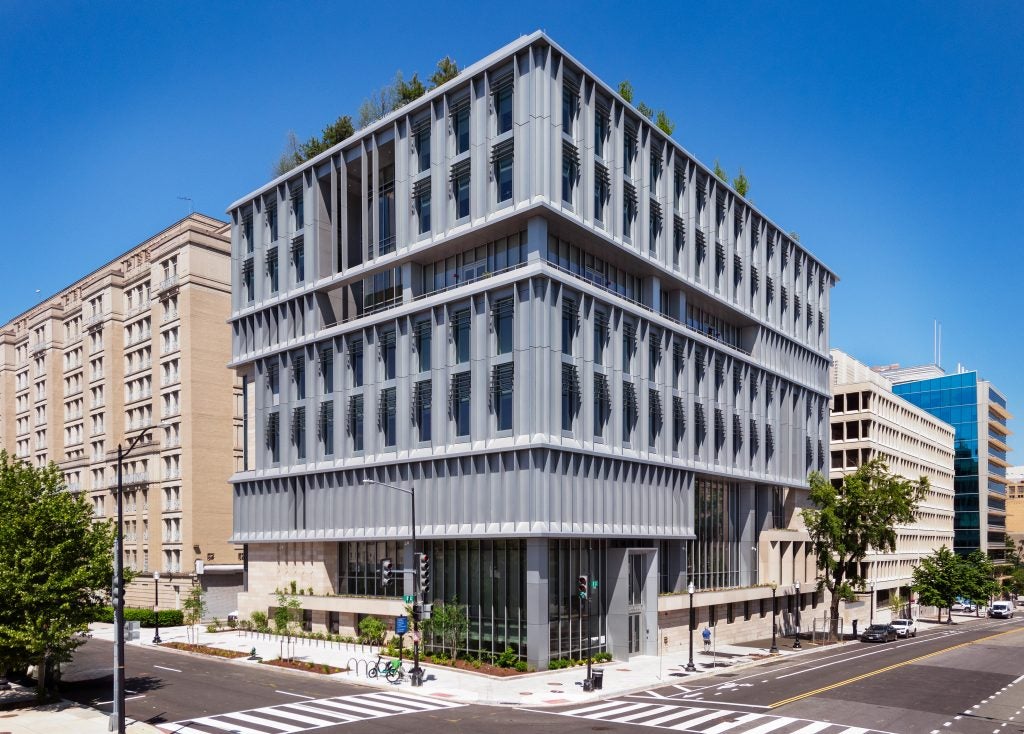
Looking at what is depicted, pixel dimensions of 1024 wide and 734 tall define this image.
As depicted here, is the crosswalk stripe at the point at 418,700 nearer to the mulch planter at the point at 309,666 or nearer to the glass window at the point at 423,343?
the mulch planter at the point at 309,666

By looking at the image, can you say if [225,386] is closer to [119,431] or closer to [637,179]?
[119,431]

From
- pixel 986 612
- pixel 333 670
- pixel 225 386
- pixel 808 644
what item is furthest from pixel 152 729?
pixel 986 612

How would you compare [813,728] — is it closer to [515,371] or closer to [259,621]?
[515,371]

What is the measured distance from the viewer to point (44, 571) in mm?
35344

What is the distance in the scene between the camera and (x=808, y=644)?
6334 centimetres

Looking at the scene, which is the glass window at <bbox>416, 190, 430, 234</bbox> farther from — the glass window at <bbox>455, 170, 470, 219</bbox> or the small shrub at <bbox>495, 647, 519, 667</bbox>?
the small shrub at <bbox>495, 647, 519, 667</bbox>

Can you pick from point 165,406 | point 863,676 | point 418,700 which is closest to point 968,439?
point 863,676

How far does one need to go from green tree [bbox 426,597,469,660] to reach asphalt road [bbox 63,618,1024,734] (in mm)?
6042

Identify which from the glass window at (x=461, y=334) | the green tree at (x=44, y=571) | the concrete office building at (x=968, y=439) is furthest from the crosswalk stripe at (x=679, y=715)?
the concrete office building at (x=968, y=439)

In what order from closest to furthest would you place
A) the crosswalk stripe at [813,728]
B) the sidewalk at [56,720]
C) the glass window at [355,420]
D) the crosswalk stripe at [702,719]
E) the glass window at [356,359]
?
the sidewalk at [56,720]
the crosswalk stripe at [813,728]
the crosswalk stripe at [702,719]
the glass window at [355,420]
the glass window at [356,359]

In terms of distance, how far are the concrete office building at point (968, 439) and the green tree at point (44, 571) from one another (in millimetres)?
132219

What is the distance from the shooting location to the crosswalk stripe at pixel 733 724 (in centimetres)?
3125

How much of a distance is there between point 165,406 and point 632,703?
58500mm

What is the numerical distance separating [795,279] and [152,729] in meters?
64.0
